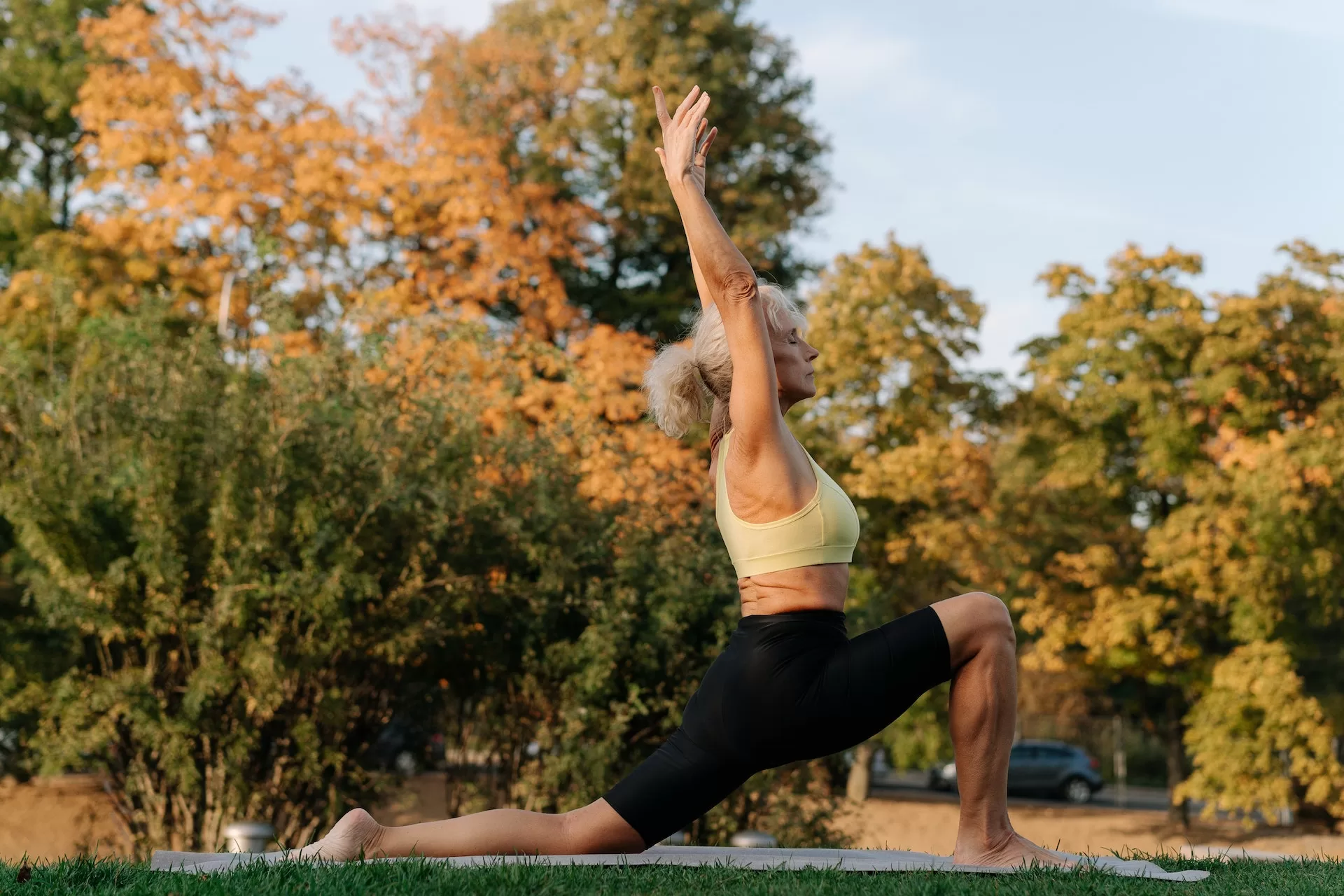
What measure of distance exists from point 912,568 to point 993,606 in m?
13.8

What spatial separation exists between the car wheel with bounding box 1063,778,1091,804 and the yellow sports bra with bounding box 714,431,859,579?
79.8ft

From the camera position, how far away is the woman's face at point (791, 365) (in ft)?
12.6

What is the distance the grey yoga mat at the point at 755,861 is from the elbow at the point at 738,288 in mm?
1588

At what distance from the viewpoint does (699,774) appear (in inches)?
144

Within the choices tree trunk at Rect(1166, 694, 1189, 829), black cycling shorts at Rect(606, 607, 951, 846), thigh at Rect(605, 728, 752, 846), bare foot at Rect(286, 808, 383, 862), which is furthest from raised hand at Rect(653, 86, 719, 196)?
tree trunk at Rect(1166, 694, 1189, 829)

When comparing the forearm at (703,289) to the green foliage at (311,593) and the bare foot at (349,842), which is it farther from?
the green foliage at (311,593)

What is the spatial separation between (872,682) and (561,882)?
0.96 m

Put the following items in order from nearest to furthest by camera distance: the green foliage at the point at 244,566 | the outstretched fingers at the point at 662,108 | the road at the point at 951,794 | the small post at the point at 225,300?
the outstretched fingers at the point at 662,108 → the green foliage at the point at 244,566 → the small post at the point at 225,300 → the road at the point at 951,794

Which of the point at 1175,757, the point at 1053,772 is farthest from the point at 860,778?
the point at 1053,772

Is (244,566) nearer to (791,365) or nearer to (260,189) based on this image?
(791,365)

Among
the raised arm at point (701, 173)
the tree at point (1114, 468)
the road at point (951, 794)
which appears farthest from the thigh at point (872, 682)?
the road at point (951, 794)

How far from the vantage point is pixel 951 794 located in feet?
83.8

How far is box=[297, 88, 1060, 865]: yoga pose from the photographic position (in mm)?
3535

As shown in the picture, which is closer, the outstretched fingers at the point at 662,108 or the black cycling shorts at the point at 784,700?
the black cycling shorts at the point at 784,700
